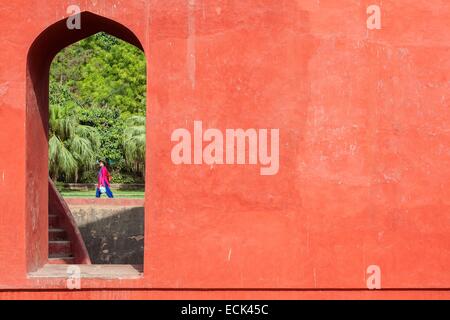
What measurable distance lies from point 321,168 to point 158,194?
152 cm

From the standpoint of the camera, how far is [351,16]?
26.7 feet

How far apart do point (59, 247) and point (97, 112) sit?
17016 millimetres

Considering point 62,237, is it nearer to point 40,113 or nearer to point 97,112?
point 40,113

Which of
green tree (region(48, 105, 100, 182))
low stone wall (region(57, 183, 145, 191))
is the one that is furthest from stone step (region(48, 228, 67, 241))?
low stone wall (region(57, 183, 145, 191))

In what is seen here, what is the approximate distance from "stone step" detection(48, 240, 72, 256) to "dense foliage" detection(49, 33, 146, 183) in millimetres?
12210

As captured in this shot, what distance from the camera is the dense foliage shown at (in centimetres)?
2441

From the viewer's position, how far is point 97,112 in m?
27.7

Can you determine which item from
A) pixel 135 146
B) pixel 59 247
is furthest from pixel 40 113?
pixel 135 146

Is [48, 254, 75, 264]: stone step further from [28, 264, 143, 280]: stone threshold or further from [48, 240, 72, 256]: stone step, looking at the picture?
[28, 264, 143, 280]: stone threshold

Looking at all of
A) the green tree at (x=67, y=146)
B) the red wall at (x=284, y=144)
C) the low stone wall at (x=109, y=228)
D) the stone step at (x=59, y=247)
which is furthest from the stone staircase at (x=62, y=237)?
the green tree at (x=67, y=146)

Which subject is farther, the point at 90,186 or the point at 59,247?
the point at 90,186

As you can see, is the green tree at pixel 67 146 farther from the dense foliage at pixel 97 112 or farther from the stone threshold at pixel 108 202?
the stone threshold at pixel 108 202
